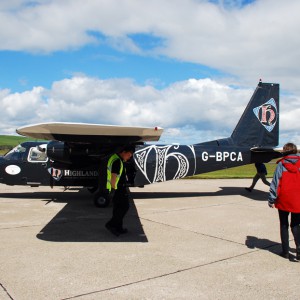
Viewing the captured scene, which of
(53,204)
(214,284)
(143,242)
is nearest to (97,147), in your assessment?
(53,204)

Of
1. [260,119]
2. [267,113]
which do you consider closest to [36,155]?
[260,119]

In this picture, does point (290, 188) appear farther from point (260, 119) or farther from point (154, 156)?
point (260, 119)

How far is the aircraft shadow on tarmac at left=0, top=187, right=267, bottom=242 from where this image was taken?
692 cm

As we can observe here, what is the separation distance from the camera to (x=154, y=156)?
1276cm

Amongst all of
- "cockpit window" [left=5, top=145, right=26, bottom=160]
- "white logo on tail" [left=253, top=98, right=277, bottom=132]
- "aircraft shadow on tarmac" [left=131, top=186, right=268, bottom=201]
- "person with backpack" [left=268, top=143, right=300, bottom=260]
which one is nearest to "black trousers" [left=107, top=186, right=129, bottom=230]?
"person with backpack" [left=268, top=143, right=300, bottom=260]

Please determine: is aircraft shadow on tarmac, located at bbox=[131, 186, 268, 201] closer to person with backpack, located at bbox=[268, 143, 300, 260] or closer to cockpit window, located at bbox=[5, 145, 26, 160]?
cockpit window, located at bbox=[5, 145, 26, 160]

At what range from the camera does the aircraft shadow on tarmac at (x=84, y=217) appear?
6.92 metres

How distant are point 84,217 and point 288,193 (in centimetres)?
542

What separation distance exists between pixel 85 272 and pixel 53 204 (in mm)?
6439

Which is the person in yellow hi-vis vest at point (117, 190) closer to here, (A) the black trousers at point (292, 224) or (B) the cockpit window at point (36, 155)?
(A) the black trousers at point (292, 224)

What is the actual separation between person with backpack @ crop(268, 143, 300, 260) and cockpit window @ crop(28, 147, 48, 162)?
855cm

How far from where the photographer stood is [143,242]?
21.7 ft

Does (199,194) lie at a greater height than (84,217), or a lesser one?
lesser

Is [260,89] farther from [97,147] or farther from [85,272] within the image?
[85,272]
